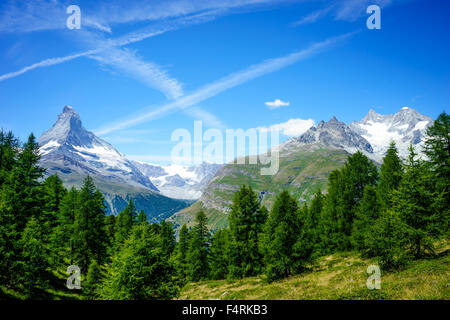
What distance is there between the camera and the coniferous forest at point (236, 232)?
734 inches

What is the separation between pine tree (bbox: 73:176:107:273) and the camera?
3619cm

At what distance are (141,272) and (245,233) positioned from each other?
682 inches

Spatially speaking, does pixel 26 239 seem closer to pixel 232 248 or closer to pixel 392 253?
pixel 232 248

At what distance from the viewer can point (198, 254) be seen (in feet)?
163

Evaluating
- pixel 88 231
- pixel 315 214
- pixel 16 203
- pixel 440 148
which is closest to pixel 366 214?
pixel 440 148

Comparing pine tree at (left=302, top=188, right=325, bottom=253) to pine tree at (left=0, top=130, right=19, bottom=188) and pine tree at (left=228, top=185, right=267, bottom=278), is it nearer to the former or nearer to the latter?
pine tree at (left=228, top=185, right=267, bottom=278)

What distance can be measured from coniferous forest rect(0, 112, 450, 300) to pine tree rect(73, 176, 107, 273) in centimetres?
15

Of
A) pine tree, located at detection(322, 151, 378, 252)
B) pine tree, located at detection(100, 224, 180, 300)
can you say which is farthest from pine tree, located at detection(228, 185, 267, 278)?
pine tree, located at detection(100, 224, 180, 300)

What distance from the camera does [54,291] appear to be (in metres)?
28.4

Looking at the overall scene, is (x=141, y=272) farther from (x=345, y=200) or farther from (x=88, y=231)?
(x=345, y=200)

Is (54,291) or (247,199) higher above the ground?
(247,199)

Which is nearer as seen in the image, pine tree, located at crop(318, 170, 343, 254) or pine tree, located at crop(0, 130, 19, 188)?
pine tree, located at crop(0, 130, 19, 188)
